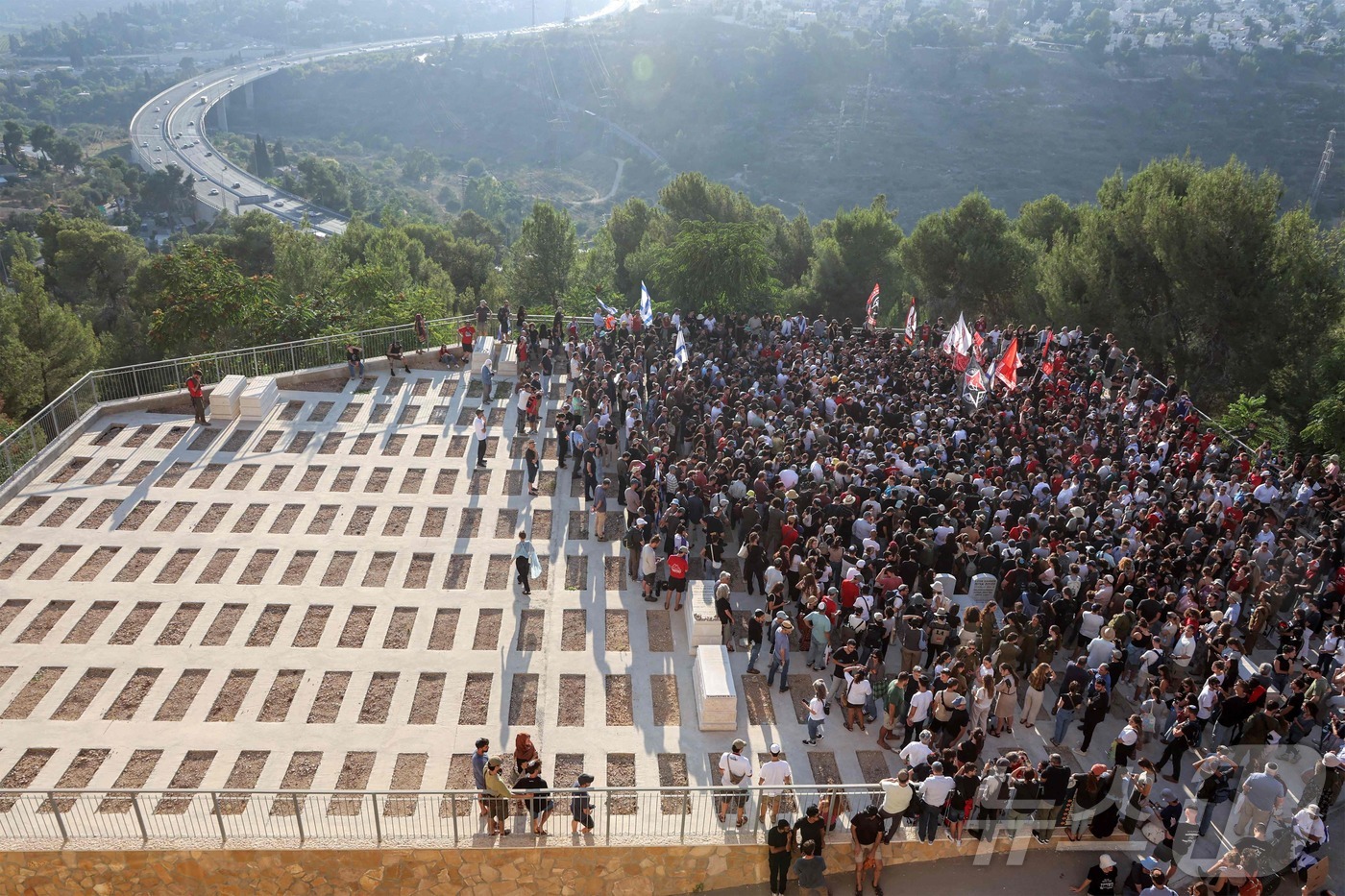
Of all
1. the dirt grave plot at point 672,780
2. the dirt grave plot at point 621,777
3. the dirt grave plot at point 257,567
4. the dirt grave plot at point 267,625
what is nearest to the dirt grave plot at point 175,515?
the dirt grave plot at point 257,567

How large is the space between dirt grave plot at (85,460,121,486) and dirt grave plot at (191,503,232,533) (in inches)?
114

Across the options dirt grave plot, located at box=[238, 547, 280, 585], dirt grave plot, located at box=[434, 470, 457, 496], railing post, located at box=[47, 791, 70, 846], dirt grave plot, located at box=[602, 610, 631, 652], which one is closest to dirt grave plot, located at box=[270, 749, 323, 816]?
railing post, located at box=[47, 791, 70, 846]

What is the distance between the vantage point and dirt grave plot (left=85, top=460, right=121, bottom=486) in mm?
20281

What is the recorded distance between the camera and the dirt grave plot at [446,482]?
20609 millimetres

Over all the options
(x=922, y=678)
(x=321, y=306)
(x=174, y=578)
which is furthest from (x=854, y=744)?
(x=321, y=306)

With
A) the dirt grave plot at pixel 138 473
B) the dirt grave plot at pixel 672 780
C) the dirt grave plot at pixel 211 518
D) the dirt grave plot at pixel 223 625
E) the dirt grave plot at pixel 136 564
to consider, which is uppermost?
the dirt grave plot at pixel 138 473

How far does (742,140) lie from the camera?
13738 cm

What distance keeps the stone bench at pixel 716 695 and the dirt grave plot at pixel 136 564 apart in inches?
428

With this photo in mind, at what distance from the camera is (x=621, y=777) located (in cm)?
1345

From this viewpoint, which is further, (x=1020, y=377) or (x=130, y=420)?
(x=1020, y=377)

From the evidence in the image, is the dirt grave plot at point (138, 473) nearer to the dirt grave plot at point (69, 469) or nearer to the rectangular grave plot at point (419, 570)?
the dirt grave plot at point (69, 469)

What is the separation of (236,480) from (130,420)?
448cm

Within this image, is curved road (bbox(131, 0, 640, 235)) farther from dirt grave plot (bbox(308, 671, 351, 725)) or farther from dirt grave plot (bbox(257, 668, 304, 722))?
dirt grave plot (bbox(308, 671, 351, 725))

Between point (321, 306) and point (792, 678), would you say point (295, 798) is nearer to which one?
point (792, 678)
